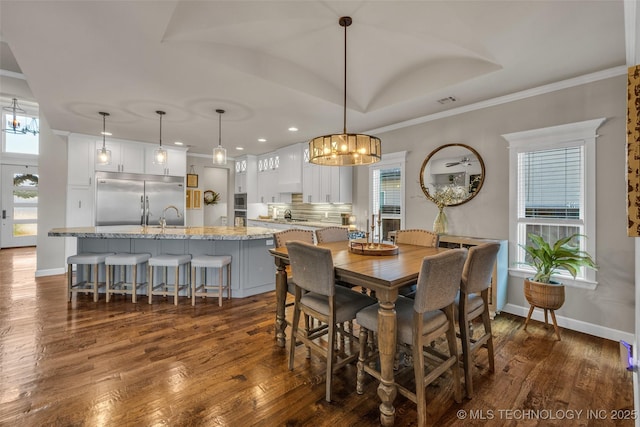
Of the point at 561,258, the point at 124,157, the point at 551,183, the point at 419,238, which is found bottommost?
the point at 561,258

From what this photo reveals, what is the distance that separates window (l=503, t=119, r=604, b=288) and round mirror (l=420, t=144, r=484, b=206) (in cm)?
41

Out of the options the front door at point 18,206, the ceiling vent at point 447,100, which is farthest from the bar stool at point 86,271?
the front door at point 18,206

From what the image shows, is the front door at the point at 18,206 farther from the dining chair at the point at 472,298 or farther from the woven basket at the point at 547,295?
the woven basket at the point at 547,295

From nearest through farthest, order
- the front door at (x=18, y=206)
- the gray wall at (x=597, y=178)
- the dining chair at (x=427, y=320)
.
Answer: the dining chair at (x=427, y=320)
the gray wall at (x=597, y=178)
the front door at (x=18, y=206)

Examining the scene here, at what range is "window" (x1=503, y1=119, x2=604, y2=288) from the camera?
9.34 ft

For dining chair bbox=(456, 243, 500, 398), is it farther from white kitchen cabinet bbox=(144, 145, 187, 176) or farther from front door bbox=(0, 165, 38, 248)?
front door bbox=(0, 165, 38, 248)

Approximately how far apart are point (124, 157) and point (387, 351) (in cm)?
609

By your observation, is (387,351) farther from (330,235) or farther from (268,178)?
(268,178)

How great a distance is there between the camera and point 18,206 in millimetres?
7781

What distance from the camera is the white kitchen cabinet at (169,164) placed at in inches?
231

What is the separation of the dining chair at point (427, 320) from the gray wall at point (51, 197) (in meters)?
5.80

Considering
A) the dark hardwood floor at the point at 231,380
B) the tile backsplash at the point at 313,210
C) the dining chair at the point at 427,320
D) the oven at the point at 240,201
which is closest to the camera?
the dining chair at the point at 427,320

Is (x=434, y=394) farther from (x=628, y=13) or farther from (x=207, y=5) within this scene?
(x=207, y=5)

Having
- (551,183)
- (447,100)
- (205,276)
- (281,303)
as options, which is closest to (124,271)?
(205,276)
